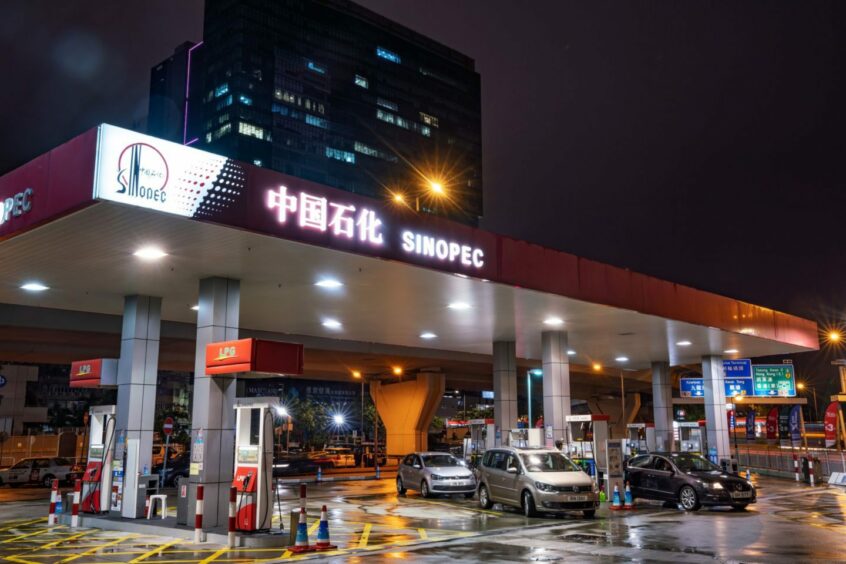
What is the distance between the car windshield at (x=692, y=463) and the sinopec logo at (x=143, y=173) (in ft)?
51.5

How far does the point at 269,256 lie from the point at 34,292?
A: 7.82 meters

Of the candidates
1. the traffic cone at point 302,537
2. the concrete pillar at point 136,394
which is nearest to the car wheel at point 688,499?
the traffic cone at point 302,537

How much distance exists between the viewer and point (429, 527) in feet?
54.1

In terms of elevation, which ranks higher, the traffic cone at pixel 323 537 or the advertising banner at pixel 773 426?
the advertising banner at pixel 773 426

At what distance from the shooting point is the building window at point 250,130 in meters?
125

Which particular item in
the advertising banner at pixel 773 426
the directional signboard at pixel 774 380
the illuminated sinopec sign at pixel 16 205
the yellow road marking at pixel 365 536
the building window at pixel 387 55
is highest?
the building window at pixel 387 55

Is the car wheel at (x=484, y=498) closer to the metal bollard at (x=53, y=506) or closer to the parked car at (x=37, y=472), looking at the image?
the metal bollard at (x=53, y=506)

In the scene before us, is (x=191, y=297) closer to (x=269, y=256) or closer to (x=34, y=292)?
(x=34, y=292)

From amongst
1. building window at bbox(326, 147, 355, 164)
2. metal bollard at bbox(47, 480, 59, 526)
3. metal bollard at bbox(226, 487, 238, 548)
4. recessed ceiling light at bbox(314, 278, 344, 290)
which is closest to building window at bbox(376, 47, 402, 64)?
building window at bbox(326, 147, 355, 164)

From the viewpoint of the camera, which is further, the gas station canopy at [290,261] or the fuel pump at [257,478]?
the fuel pump at [257,478]

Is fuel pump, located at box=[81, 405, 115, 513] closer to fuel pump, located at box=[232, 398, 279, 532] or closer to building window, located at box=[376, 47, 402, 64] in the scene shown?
fuel pump, located at box=[232, 398, 279, 532]

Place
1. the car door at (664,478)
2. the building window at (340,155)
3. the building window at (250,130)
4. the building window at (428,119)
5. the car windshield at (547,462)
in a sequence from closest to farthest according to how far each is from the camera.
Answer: the car windshield at (547,462) < the car door at (664,478) < the building window at (250,130) < the building window at (340,155) < the building window at (428,119)

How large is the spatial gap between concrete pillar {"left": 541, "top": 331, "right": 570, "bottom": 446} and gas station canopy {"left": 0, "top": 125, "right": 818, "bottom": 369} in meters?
0.65

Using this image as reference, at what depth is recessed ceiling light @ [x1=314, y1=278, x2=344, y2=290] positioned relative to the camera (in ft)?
55.6
